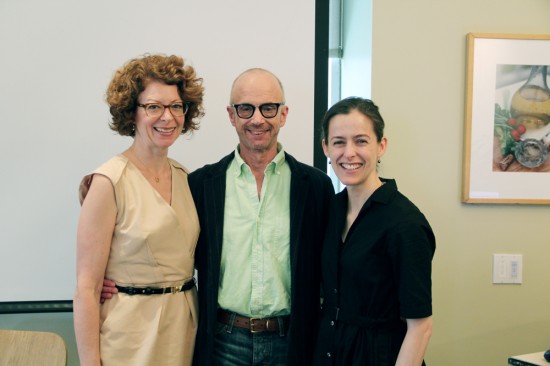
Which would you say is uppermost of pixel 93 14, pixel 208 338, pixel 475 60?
pixel 93 14

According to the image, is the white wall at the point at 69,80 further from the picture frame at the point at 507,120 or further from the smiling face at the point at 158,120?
the picture frame at the point at 507,120

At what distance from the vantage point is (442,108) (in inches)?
84.2

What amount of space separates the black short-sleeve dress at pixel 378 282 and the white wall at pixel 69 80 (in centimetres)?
96

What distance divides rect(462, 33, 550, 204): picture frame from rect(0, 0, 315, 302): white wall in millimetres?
774

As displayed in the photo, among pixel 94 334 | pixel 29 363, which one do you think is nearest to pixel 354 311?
pixel 94 334

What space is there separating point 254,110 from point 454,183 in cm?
98

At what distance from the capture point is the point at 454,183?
84.7 inches

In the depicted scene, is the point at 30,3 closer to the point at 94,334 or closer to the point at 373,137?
the point at 94,334

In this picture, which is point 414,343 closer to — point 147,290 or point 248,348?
point 248,348

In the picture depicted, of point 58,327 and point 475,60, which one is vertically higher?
point 475,60

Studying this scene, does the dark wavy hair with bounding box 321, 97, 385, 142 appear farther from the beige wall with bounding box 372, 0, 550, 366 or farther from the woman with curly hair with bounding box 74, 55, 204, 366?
the beige wall with bounding box 372, 0, 550, 366

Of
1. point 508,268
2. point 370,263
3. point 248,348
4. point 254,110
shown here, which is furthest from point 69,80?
point 508,268

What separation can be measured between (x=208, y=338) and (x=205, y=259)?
A: 0.81 feet

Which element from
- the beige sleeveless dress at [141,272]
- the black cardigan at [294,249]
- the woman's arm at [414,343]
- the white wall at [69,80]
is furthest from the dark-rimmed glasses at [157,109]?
the woman's arm at [414,343]
